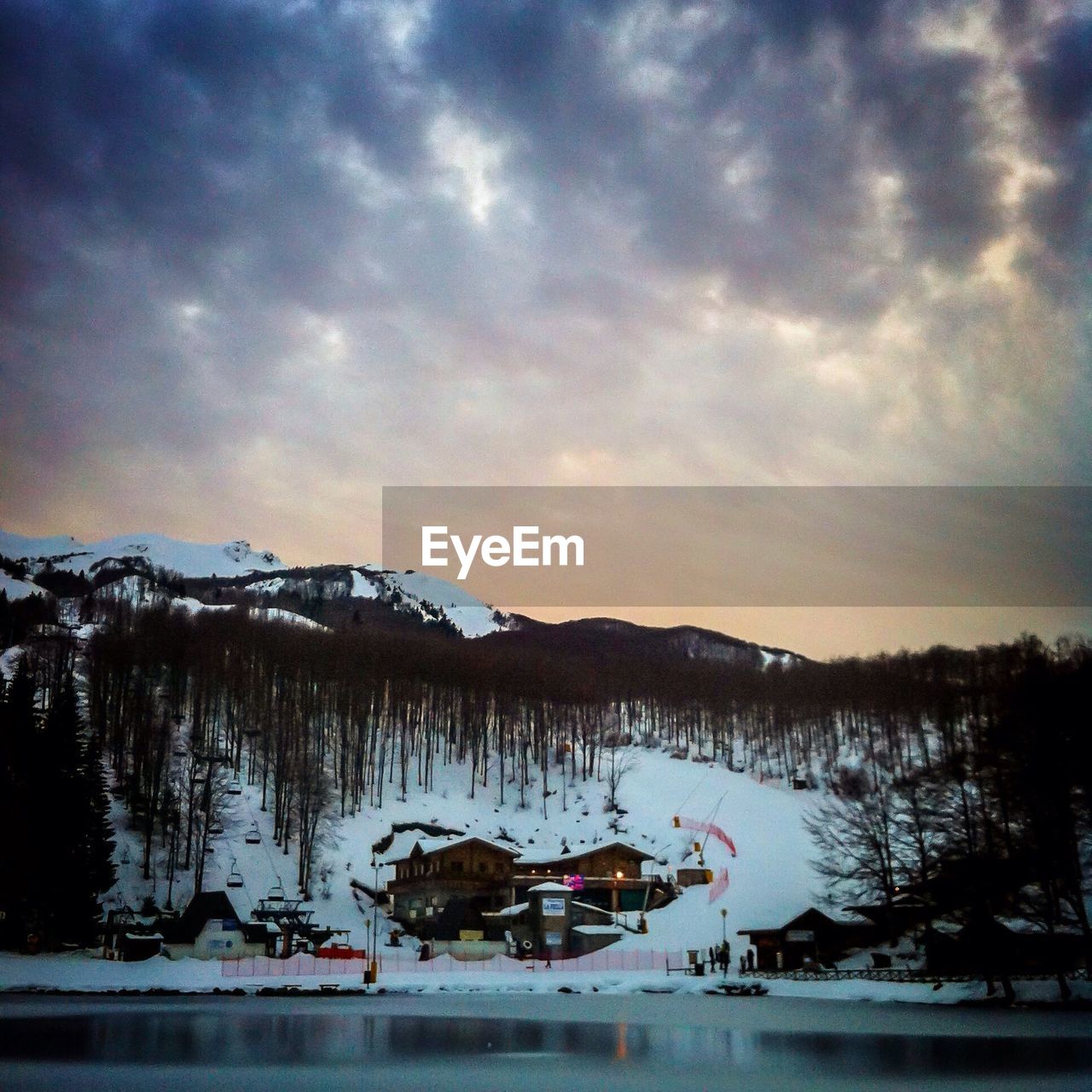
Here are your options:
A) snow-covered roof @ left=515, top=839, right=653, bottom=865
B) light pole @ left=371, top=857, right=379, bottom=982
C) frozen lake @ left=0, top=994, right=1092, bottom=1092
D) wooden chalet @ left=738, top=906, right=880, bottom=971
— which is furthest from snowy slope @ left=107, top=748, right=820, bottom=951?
frozen lake @ left=0, top=994, right=1092, bottom=1092

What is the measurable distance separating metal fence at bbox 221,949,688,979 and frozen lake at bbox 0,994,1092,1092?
15.0 meters

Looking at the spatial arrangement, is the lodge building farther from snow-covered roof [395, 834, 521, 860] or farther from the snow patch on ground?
the snow patch on ground

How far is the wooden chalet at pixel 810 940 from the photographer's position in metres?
55.5

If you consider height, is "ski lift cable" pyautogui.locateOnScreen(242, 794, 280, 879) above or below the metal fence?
above

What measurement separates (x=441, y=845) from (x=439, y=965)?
16351 mm

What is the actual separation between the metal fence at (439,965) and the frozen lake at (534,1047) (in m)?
15.0

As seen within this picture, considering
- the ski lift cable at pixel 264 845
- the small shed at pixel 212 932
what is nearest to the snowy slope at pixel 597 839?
the ski lift cable at pixel 264 845

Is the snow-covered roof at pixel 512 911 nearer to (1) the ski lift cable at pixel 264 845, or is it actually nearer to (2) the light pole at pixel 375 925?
(2) the light pole at pixel 375 925

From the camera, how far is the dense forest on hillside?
39312 mm

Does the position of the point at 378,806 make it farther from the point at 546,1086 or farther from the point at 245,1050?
the point at 546,1086

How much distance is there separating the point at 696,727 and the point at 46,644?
63516 mm

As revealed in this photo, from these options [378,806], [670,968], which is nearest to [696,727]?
[378,806]

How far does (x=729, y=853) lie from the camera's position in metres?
78.6

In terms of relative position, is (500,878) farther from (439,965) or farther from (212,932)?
(212,932)
